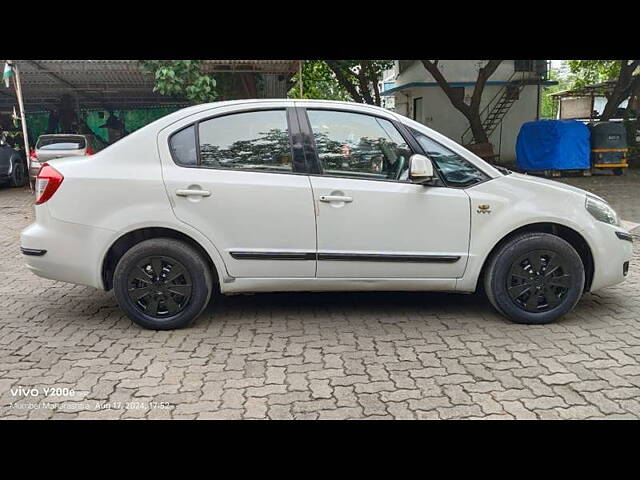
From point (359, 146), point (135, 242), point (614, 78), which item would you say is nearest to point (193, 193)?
point (135, 242)

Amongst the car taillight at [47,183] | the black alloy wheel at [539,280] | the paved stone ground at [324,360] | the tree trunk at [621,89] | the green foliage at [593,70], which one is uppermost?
the green foliage at [593,70]

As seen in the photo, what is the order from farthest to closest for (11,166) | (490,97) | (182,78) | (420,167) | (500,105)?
(490,97), (500,105), (11,166), (182,78), (420,167)

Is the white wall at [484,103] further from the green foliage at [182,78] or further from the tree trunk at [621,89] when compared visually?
the green foliage at [182,78]

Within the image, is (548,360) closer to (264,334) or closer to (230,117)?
(264,334)

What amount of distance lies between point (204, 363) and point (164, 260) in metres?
0.88

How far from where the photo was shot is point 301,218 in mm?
3764

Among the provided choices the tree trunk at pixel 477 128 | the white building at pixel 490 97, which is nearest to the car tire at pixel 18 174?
the tree trunk at pixel 477 128

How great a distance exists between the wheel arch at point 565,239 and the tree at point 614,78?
12733 millimetres

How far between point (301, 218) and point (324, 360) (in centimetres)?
105

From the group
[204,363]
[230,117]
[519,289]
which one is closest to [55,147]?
[230,117]

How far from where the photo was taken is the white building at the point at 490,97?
20141 millimetres

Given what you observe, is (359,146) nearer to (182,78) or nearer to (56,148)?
(182,78)

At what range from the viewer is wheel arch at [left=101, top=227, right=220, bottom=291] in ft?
12.5

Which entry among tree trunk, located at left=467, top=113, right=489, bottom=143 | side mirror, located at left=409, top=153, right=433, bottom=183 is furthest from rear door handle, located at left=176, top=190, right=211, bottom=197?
tree trunk, located at left=467, top=113, right=489, bottom=143
